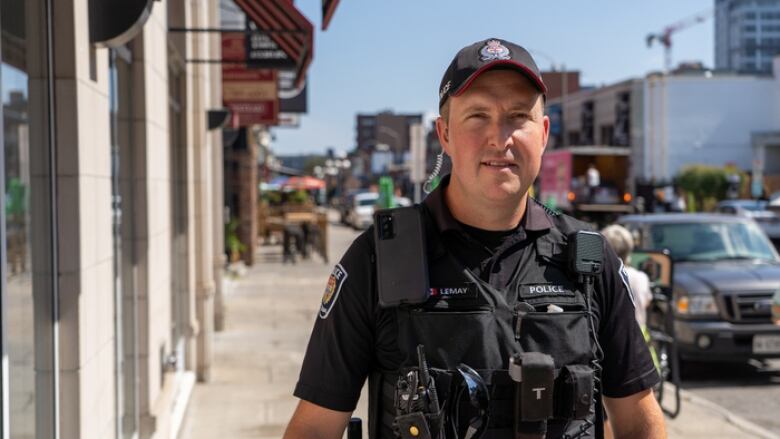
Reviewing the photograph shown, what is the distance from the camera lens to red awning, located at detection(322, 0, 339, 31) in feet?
19.8

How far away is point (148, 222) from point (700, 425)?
4.91 meters

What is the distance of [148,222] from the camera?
19.9ft

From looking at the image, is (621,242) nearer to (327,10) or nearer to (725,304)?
(327,10)

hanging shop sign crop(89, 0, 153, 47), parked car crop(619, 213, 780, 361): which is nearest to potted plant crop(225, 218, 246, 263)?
parked car crop(619, 213, 780, 361)

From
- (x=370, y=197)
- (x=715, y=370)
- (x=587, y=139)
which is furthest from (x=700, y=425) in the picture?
(x=587, y=139)

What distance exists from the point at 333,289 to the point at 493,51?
2.39 feet

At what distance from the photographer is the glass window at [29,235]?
3.66 metres

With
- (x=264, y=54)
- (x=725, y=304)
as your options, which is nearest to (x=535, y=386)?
(x=264, y=54)

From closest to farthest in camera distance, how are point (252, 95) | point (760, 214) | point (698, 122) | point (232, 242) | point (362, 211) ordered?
point (252, 95) < point (232, 242) < point (760, 214) < point (362, 211) < point (698, 122)

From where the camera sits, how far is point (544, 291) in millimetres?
2643

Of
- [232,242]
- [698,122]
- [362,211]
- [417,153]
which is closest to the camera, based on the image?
[417,153]

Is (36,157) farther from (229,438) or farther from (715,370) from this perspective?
(715,370)

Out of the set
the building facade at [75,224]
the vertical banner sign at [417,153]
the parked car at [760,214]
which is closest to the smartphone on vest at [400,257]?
the building facade at [75,224]

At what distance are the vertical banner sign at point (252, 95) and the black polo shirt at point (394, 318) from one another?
14132 mm
